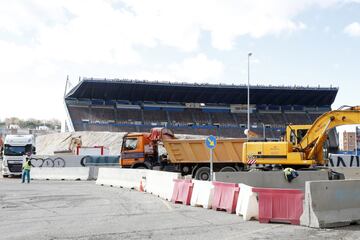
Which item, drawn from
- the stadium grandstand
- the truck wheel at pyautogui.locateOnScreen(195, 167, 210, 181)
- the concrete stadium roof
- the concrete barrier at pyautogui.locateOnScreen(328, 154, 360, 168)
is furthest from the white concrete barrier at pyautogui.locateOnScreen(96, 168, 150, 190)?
the concrete stadium roof

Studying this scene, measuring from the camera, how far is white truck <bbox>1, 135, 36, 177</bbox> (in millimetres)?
31156

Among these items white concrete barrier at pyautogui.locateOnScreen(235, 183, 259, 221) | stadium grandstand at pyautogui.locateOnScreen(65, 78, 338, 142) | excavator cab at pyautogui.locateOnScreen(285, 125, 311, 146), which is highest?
stadium grandstand at pyautogui.locateOnScreen(65, 78, 338, 142)

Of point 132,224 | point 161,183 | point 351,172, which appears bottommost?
point 132,224

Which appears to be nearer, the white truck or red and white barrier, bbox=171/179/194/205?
red and white barrier, bbox=171/179/194/205

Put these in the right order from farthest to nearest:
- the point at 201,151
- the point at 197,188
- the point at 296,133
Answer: the point at 201,151, the point at 296,133, the point at 197,188

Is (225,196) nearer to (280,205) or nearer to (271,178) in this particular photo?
(280,205)

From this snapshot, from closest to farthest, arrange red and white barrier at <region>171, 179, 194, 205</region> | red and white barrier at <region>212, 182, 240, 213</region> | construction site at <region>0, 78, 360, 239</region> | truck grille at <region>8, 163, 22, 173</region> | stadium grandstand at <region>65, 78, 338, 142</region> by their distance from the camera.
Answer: construction site at <region>0, 78, 360, 239</region> < red and white barrier at <region>212, 182, 240, 213</region> < red and white barrier at <region>171, 179, 194, 205</region> < truck grille at <region>8, 163, 22, 173</region> < stadium grandstand at <region>65, 78, 338, 142</region>

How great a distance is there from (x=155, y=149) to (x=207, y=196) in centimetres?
1302

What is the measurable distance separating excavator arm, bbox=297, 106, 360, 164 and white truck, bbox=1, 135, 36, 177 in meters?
19.4

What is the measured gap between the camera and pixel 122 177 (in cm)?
2312

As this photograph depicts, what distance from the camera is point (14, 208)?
13.4 metres

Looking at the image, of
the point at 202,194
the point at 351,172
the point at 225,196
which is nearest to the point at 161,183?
the point at 202,194

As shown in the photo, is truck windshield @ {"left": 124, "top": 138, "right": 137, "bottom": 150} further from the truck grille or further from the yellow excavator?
the truck grille

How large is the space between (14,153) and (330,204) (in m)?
25.7
